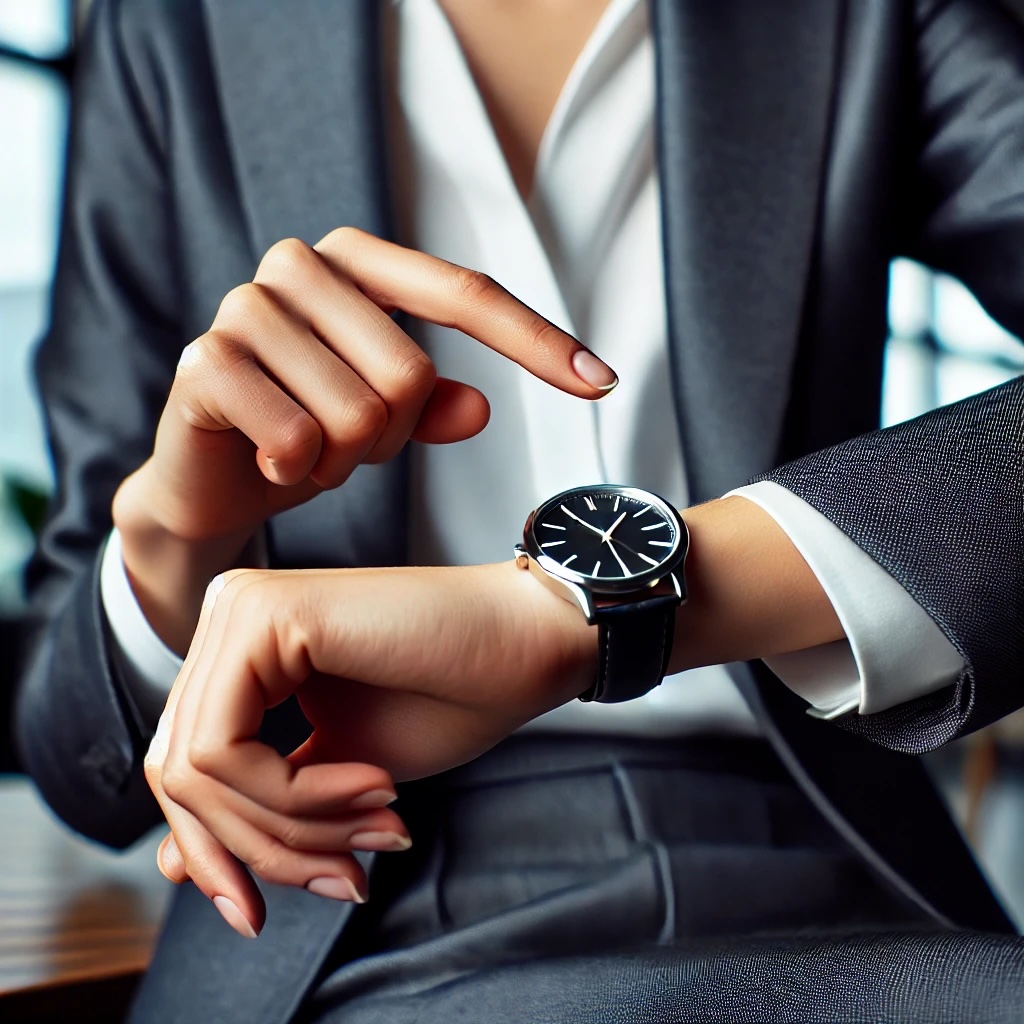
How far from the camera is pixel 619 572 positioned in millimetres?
616

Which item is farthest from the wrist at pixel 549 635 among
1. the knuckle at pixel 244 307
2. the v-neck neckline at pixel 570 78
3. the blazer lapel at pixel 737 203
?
the v-neck neckline at pixel 570 78

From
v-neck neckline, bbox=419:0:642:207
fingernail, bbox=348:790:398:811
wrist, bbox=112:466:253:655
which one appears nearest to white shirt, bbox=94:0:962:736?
v-neck neckline, bbox=419:0:642:207

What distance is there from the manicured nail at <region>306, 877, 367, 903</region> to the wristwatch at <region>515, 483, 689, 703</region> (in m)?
0.19

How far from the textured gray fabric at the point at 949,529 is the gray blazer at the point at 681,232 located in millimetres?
191

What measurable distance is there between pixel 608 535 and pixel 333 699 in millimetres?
195

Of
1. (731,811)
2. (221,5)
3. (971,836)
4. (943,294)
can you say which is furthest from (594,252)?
(943,294)

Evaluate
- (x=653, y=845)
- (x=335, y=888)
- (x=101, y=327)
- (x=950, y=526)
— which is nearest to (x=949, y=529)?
(x=950, y=526)

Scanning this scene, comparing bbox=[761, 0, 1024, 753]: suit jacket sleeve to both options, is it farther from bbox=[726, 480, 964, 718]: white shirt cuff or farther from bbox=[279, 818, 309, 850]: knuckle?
bbox=[279, 818, 309, 850]: knuckle

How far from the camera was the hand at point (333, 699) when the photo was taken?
0.52 meters

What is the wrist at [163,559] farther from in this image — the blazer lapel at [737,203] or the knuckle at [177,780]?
the blazer lapel at [737,203]

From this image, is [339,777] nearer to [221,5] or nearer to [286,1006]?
[286,1006]

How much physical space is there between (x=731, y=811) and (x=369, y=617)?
0.49 meters

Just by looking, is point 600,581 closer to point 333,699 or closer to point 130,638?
point 333,699

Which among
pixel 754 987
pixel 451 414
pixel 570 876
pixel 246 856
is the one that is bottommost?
pixel 570 876
